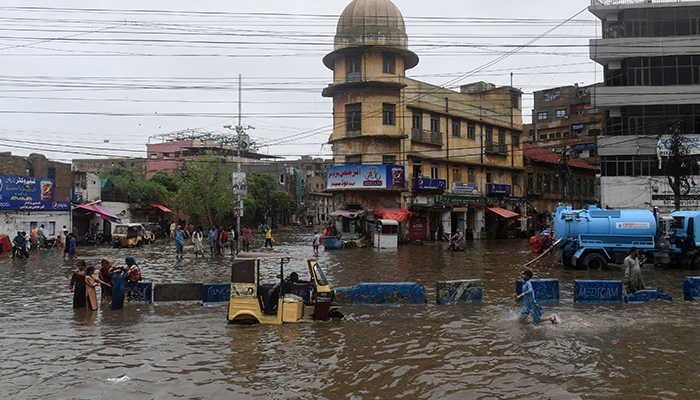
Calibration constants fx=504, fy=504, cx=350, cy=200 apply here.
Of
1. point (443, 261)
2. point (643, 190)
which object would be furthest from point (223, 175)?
point (643, 190)

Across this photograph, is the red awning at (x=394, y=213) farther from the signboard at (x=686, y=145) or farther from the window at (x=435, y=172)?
the signboard at (x=686, y=145)

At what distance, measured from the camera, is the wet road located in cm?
702

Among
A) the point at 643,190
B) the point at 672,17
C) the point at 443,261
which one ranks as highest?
the point at 672,17

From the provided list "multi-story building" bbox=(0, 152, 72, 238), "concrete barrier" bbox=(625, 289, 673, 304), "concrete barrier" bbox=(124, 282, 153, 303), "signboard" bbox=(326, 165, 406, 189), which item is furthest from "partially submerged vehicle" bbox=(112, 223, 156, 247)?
"concrete barrier" bbox=(625, 289, 673, 304)

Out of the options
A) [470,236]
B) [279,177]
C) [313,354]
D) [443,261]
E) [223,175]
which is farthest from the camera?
[279,177]

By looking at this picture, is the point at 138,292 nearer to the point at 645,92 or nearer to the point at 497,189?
the point at 645,92

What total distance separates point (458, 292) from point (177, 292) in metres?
7.51

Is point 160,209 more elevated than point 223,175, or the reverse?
point 223,175

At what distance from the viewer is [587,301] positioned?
13.3 m

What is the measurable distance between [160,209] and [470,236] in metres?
31.4

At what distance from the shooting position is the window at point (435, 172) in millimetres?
42969

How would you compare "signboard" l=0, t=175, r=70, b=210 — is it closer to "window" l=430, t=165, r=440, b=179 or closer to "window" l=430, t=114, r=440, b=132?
"window" l=430, t=165, r=440, b=179

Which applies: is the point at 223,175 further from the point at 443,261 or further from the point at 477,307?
the point at 477,307

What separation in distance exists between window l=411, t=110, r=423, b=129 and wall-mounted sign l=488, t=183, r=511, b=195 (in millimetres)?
10677
